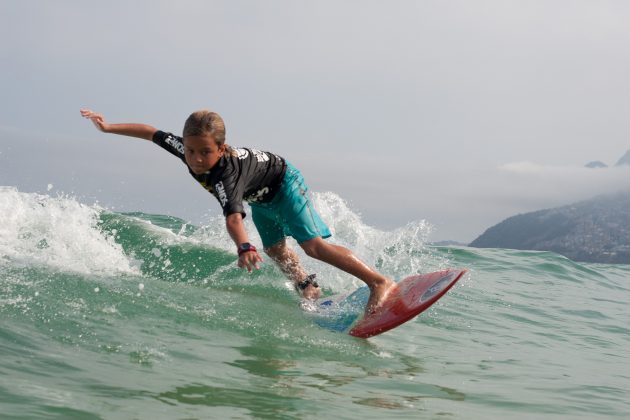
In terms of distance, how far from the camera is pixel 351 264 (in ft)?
21.3

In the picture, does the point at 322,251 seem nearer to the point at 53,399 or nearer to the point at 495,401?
the point at 495,401

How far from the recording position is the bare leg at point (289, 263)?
7462mm

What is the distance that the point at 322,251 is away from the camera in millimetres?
6516

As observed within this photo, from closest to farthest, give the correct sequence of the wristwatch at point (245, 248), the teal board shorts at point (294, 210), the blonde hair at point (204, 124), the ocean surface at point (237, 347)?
1. the ocean surface at point (237, 347)
2. the wristwatch at point (245, 248)
3. the blonde hair at point (204, 124)
4. the teal board shorts at point (294, 210)

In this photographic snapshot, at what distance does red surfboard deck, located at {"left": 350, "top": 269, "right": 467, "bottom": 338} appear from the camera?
241 inches

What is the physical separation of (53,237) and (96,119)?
67.5 inches

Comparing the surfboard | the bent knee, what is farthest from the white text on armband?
the surfboard

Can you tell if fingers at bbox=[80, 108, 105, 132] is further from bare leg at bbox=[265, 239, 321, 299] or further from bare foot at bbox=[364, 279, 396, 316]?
bare foot at bbox=[364, 279, 396, 316]

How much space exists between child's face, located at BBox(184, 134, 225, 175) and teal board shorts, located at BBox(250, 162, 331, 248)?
1145 mm

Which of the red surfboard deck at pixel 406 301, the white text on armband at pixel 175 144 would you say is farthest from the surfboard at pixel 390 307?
the white text on armband at pixel 175 144

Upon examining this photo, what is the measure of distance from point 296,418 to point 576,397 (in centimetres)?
228

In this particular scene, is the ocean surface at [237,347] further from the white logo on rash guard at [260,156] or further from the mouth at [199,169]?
the white logo on rash guard at [260,156]

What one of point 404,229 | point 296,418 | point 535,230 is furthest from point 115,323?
point 535,230

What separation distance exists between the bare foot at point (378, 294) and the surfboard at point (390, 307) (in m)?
0.04
